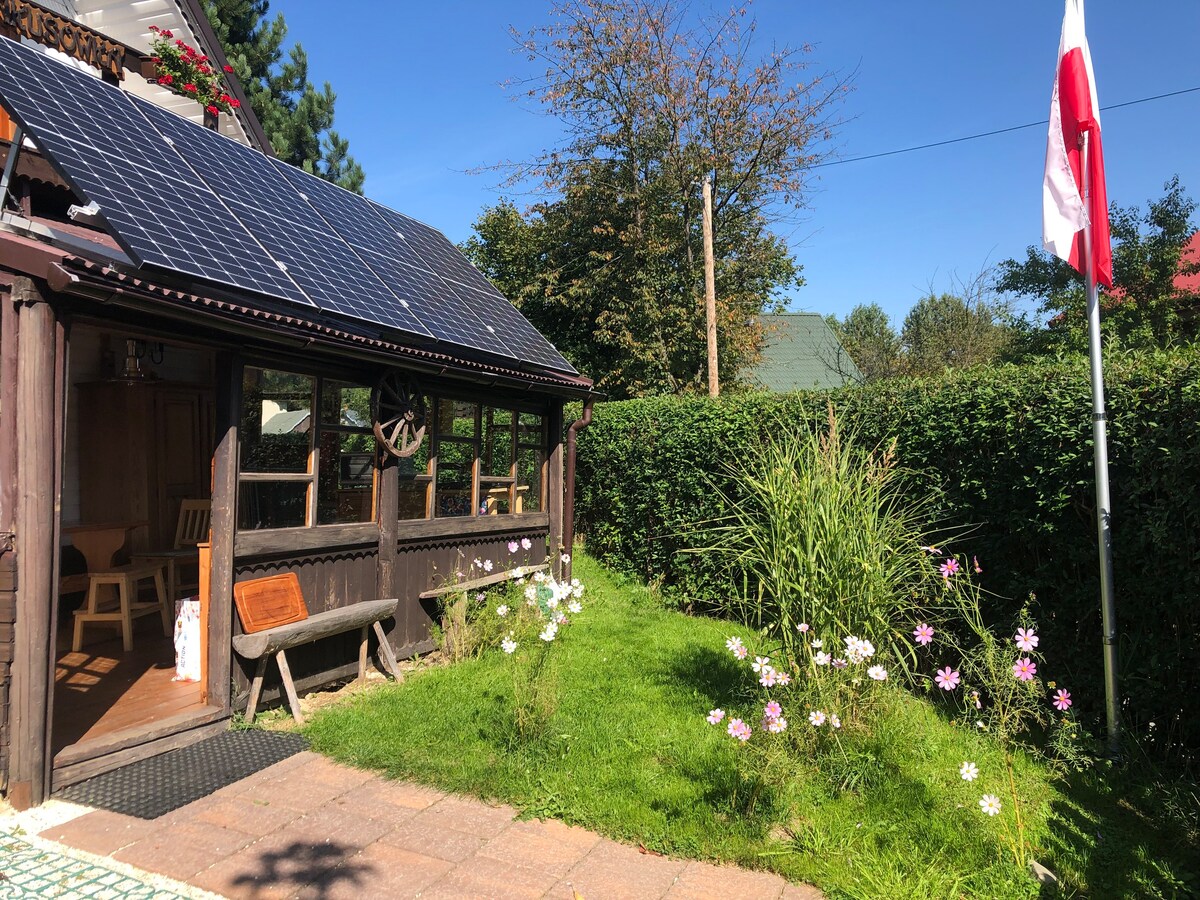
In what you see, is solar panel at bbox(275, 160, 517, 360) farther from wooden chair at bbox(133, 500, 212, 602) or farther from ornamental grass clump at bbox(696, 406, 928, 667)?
ornamental grass clump at bbox(696, 406, 928, 667)

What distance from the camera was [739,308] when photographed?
18.2 m

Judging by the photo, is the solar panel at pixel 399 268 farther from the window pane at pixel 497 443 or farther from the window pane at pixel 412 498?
the window pane at pixel 412 498

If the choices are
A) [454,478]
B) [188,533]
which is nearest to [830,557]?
[454,478]

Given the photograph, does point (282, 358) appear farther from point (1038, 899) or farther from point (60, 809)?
point (1038, 899)

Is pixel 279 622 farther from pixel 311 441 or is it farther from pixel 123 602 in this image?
pixel 123 602

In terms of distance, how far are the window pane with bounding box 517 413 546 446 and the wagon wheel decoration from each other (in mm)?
2003

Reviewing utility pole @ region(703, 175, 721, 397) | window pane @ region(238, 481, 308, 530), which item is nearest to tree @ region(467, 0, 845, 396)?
utility pole @ region(703, 175, 721, 397)

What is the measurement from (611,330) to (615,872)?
14705mm

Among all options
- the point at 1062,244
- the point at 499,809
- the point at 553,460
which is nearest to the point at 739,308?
the point at 553,460

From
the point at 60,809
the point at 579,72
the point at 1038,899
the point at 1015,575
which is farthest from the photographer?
the point at 579,72

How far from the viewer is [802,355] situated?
24.8 m

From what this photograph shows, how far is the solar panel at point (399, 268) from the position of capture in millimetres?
7473

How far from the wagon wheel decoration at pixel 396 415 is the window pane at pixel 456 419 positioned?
0.61 metres

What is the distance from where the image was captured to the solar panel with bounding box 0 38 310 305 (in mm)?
4617
